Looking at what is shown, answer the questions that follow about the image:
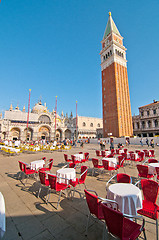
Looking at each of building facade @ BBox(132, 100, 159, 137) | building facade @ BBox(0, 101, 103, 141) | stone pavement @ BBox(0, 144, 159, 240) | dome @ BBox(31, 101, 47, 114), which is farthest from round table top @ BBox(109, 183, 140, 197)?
dome @ BBox(31, 101, 47, 114)

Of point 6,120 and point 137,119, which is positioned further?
point 137,119

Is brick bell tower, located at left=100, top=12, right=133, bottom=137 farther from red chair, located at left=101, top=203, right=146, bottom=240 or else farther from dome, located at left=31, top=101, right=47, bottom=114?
red chair, located at left=101, top=203, right=146, bottom=240

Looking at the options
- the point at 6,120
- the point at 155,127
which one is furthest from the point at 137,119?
the point at 6,120

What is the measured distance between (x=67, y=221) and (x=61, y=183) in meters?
1.26

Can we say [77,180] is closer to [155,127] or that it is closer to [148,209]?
[148,209]

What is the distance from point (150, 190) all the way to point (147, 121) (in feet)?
151

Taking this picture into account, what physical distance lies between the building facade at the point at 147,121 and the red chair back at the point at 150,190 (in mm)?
43622

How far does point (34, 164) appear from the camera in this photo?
519 cm

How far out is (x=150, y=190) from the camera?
9.07 feet

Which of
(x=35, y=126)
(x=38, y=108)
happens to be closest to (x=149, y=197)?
(x=35, y=126)

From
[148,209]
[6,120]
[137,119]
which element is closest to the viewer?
[148,209]

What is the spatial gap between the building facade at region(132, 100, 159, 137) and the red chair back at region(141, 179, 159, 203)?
43622mm

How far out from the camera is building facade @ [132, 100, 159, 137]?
40.2 meters

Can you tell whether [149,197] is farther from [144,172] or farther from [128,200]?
[144,172]
